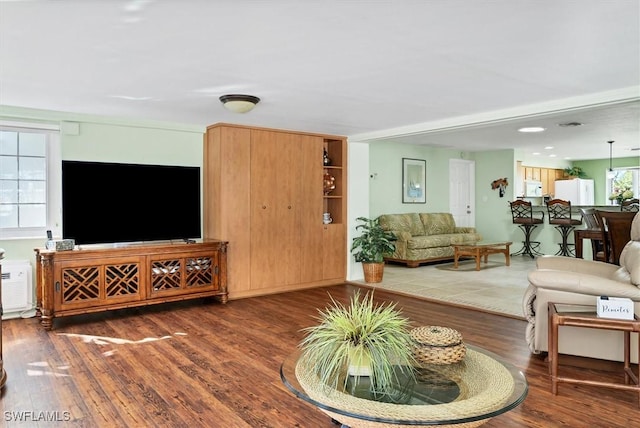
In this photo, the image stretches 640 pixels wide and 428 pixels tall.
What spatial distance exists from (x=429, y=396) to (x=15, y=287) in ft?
14.8

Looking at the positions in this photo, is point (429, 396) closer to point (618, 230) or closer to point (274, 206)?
point (618, 230)

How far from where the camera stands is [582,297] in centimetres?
312

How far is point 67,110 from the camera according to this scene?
4.79m

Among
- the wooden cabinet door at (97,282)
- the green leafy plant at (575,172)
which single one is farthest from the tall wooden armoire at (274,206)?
the green leafy plant at (575,172)

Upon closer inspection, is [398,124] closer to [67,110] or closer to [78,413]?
[67,110]

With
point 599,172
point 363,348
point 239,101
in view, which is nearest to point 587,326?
point 363,348

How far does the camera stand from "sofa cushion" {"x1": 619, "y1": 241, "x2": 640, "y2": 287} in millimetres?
2944

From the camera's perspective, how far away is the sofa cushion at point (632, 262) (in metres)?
2.94

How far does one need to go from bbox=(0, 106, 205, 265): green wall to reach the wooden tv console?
0.72 metres

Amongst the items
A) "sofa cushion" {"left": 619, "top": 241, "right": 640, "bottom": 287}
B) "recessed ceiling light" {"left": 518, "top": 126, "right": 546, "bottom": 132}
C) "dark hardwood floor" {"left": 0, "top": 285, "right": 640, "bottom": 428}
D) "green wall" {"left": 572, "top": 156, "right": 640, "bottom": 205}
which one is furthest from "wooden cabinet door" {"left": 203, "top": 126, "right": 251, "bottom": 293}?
"green wall" {"left": 572, "top": 156, "right": 640, "bottom": 205}

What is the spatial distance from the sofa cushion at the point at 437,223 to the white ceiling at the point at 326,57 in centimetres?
408

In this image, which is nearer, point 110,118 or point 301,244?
point 110,118

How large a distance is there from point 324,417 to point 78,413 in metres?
1.40

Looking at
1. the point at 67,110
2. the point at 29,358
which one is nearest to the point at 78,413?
the point at 29,358
